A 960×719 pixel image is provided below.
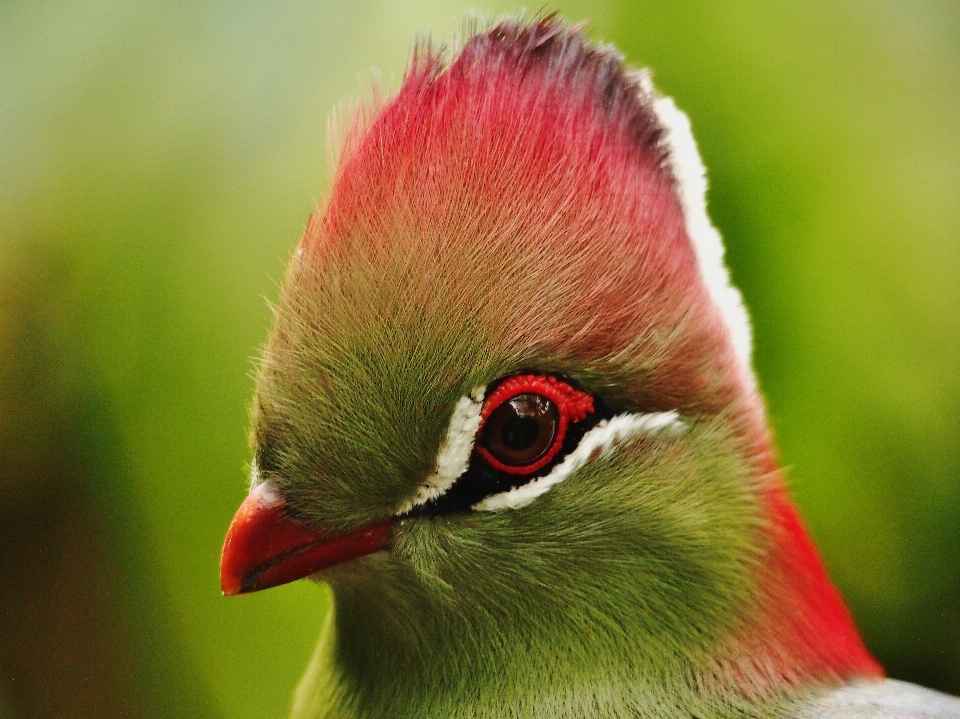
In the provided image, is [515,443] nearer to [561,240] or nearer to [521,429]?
[521,429]

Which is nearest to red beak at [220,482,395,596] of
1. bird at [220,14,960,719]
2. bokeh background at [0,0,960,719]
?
bird at [220,14,960,719]

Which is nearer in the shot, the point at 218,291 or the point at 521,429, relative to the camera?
the point at 521,429

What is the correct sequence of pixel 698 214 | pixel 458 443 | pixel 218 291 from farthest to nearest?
pixel 218 291
pixel 698 214
pixel 458 443

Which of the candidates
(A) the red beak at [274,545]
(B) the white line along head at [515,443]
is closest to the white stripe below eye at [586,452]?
(B) the white line along head at [515,443]

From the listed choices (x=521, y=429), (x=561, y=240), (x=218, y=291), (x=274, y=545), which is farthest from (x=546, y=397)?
(x=218, y=291)

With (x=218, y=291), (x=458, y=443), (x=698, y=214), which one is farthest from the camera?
(x=218, y=291)

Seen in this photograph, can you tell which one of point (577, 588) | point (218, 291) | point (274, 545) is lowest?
point (577, 588)

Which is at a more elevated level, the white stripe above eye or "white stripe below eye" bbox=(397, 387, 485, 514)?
the white stripe above eye

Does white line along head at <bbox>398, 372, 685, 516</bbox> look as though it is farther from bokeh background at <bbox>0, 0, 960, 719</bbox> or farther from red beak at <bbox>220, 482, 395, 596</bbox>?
bokeh background at <bbox>0, 0, 960, 719</bbox>
